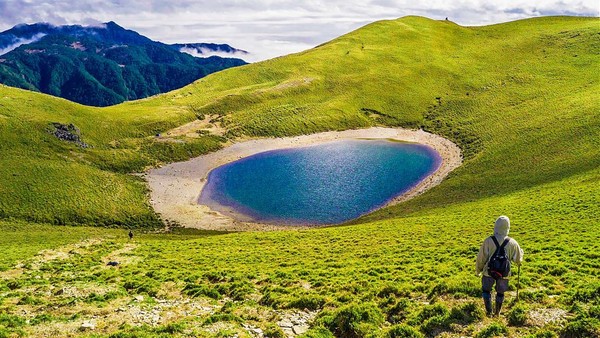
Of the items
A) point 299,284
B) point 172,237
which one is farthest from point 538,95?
point 299,284

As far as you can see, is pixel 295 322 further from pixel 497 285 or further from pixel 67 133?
pixel 67 133

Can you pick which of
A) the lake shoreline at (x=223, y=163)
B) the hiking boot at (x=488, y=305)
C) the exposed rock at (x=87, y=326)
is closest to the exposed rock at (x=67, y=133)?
the lake shoreline at (x=223, y=163)

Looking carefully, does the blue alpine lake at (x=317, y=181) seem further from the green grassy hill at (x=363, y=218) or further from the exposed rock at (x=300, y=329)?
the exposed rock at (x=300, y=329)

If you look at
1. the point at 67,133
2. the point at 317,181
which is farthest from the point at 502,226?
the point at 67,133

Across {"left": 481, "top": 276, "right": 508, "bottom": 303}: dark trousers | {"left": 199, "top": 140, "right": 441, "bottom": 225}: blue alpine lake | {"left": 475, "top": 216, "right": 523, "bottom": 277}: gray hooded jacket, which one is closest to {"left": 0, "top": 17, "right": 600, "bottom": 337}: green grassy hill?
{"left": 481, "top": 276, "right": 508, "bottom": 303}: dark trousers

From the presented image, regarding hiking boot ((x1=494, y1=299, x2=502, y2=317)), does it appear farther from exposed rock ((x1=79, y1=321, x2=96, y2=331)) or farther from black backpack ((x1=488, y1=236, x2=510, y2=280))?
exposed rock ((x1=79, y1=321, x2=96, y2=331))
